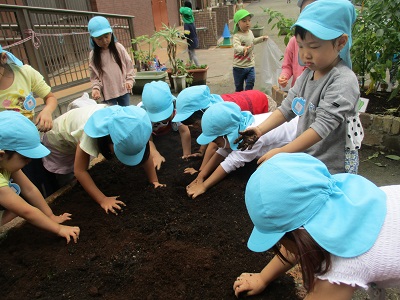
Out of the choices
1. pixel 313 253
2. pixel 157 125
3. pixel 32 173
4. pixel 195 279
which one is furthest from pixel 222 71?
pixel 313 253

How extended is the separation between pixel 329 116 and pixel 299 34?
0.44m

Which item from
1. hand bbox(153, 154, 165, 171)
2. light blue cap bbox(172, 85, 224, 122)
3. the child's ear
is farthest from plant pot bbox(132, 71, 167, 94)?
the child's ear

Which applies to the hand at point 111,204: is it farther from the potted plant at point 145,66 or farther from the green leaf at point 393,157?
the potted plant at point 145,66

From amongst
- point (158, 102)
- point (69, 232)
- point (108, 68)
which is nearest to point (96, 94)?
point (108, 68)

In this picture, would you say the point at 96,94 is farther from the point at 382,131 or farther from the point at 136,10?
the point at 136,10

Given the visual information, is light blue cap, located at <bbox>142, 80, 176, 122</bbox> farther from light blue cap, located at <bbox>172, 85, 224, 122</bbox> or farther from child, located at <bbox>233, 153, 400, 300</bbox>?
child, located at <bbox>233, 153, 400, 300</bbox>

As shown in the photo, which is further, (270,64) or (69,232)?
(270,64)

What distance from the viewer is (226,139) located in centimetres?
228

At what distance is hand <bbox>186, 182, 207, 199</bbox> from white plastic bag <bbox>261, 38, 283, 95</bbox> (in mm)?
2971

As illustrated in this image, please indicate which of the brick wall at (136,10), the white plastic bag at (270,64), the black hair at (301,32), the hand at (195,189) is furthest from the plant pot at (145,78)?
the black hair at (301,32)

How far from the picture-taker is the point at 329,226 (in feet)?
2.94

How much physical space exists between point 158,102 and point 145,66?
3.58 meters

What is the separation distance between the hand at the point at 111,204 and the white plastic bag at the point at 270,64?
3.41 metres

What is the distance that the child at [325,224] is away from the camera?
0.89 meters
